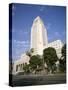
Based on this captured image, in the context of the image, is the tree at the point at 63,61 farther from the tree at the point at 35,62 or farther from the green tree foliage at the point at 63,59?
the tree at the point at 35,62

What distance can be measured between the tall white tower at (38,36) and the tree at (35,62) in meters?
0.04

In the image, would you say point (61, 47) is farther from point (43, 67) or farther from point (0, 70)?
point (0, 70)

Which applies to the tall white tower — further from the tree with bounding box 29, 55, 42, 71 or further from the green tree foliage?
the green tree foliage

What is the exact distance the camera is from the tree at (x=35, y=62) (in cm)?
198

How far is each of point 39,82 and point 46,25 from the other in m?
0.41

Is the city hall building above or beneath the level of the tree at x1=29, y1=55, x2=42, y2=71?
above

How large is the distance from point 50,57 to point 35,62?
4.8 inches

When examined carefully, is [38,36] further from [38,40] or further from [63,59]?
[63,59]

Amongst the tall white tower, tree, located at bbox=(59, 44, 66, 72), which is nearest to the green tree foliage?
tree, located at bbox=(59, 44, 66, 72)

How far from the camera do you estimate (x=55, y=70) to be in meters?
2.04

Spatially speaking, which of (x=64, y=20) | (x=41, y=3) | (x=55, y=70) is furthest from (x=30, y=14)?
(x=55, y=70)

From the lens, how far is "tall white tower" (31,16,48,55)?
1990 mm

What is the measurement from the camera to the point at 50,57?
80.1 inches

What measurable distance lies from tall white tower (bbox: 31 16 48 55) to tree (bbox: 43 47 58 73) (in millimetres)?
38
